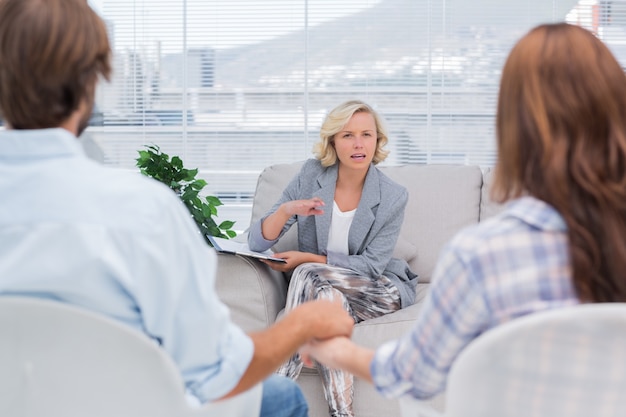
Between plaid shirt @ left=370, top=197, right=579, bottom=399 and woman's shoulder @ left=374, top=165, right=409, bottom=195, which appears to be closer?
plaid shirt @ left=370, top=197, right=579, bottom=399

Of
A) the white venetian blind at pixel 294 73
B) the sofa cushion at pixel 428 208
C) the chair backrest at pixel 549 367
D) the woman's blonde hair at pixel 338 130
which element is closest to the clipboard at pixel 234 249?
the sofa cushion at pixel 428 208

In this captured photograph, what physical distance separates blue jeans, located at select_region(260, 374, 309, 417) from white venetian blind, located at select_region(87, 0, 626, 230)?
4041 mm

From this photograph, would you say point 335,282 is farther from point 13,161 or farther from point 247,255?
point 13,161

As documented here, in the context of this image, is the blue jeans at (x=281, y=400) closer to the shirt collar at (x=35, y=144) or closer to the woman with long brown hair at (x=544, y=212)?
the woman with long brown hair at (x=544, y=212)

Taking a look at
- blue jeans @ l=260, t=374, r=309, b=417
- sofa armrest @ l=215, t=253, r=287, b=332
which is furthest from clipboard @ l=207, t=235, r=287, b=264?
blue jeans @ l=260, t=374, r=309, b=417

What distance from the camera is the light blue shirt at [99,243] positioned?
1.14m

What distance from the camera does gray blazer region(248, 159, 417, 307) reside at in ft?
10.4

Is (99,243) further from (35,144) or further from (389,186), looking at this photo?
(389,186)

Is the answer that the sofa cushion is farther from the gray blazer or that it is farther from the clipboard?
the clipboard

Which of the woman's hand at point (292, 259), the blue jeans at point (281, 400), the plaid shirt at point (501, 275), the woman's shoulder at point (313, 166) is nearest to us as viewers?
the plaid shirt at point (501, 275)

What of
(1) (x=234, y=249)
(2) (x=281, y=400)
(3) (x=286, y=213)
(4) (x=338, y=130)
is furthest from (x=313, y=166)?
(2) (x=281, y=400)

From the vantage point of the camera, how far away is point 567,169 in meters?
1.17

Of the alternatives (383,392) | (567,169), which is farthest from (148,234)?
(567,169)

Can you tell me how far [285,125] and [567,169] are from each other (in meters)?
4.56
